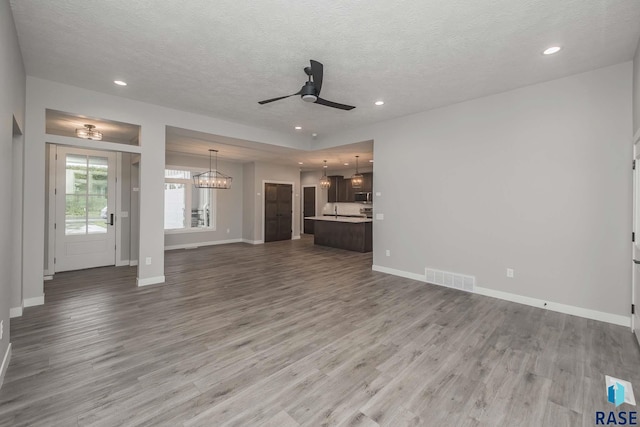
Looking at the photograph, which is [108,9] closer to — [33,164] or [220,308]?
Answer: [33,164]

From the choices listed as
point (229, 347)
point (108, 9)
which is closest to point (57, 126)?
point (108, 9)

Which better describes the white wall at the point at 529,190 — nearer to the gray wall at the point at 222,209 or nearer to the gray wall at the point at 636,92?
the gray wall at the point at 636,92

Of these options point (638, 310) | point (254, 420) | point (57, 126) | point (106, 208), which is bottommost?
point (254, 420)

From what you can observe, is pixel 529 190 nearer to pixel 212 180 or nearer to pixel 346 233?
pixel 346 233

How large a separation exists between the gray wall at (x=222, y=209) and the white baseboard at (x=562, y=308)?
25.1 ft

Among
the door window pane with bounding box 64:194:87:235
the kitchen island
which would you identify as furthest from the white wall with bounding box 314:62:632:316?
the door window pane with bounding box 64:194:87:235

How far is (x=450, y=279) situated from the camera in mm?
4555

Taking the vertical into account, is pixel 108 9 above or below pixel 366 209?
above

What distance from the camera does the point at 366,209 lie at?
34.4 ft

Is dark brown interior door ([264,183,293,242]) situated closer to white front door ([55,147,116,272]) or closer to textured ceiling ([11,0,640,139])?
white front door ([55,147,116,272])

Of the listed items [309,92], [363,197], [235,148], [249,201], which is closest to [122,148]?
[235,148]

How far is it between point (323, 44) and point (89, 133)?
4.69 metres

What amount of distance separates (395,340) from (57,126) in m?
6.69

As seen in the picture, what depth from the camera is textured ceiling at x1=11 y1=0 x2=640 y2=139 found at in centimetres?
230
